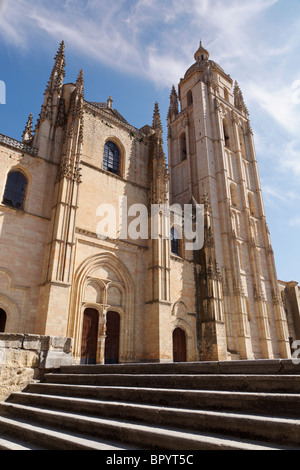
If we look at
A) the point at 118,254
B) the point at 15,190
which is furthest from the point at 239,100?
the point at 15,190

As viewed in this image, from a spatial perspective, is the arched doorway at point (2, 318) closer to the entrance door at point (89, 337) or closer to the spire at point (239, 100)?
the entrance door at point (89, 337)

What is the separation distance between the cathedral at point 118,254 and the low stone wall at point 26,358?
6348 millimetres

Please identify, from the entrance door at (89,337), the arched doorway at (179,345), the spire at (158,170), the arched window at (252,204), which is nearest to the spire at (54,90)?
the spire at (158,170)

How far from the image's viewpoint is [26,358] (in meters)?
6.44

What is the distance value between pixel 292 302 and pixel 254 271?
30.2ft

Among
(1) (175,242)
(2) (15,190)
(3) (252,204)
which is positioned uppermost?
(3) (252,204)

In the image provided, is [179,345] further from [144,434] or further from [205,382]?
[144,434]

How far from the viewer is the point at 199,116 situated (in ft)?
102

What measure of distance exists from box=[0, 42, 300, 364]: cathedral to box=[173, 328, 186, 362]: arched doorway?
61mm

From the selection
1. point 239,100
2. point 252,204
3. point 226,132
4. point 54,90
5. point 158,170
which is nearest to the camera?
point 54,90

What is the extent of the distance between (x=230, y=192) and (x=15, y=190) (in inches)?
818

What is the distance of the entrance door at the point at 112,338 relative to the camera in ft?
51.8
